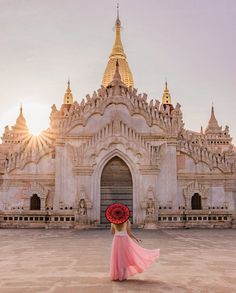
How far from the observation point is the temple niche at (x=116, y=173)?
29.1 metres

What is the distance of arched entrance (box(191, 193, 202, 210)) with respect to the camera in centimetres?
3045

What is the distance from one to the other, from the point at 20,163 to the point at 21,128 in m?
25.3

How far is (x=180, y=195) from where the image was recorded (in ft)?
99.5

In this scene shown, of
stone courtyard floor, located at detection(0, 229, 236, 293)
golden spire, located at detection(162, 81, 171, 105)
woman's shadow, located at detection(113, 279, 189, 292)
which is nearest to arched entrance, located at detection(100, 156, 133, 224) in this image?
stone courtyard floor, located at detection(0, 229, 236, 293)

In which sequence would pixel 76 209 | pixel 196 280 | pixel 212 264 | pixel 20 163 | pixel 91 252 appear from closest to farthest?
pixel 196 280 < pixel 212 264 < pixel 91 252 < pixel 76 209 < pixel 20 163

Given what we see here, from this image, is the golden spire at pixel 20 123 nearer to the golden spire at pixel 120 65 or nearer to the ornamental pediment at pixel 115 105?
the golden spire at pixel 120 65

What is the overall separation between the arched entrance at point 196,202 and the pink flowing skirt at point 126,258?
2102 cm

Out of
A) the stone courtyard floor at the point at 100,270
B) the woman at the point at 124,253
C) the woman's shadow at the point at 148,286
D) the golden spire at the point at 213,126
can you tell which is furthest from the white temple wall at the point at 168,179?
the golden spire at the point at 213,126

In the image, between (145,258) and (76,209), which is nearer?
(145,258)

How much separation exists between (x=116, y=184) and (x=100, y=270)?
62.8 ft

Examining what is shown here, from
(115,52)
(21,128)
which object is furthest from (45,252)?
(21,128)

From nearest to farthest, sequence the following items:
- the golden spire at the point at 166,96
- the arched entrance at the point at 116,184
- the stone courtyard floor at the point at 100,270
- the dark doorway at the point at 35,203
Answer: the stone courtyard floor at the point at 100,270 → the arched entrance at the point at 116,184 → the dark doorway at the point at 35,203 → the golden spire at the point at 166,96

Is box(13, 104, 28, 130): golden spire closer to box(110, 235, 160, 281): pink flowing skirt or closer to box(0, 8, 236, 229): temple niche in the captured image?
box(0, 8, 236, 229): temple niche

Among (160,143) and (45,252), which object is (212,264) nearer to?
(45,252)
